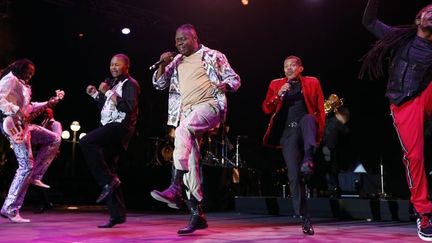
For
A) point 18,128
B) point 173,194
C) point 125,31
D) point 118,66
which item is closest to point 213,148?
point 125,31

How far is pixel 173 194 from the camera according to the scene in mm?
4141

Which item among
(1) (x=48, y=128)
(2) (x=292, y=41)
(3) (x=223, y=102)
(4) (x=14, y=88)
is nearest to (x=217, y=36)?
(2) (x=292, y=41)

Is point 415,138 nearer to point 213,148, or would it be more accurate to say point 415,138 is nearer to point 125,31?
point 213,148

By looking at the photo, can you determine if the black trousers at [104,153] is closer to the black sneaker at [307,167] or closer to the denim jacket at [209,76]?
the denim jacket at [209,76]

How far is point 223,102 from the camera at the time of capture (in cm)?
446

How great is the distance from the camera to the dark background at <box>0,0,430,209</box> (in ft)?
36.9

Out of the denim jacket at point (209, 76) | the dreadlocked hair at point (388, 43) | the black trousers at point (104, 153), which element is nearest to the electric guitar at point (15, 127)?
the black trousers at point (104, 153)

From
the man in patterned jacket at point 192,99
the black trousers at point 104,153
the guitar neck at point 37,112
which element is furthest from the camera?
the guitar neck at point 37,112

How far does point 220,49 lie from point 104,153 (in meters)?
9.34

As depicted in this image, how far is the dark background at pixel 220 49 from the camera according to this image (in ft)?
36.9

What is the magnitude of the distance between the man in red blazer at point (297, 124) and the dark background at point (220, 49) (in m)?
4.38

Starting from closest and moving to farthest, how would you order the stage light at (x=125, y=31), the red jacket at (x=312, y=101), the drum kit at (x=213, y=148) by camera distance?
the red jacket at (x=312, y=101) < the drum kit at (x=213, y=148) < the stage light at (x=125, y=31)

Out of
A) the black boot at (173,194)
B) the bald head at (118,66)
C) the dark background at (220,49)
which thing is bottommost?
the black boot at (173,194)

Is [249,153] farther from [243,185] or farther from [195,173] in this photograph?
[195,173]
